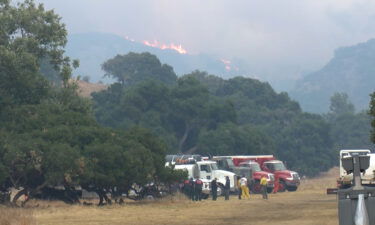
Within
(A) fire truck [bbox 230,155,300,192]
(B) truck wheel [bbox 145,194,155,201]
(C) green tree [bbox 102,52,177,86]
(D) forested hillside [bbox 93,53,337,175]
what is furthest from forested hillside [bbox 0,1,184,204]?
(C) green tree [bbox 102,52,177,86]

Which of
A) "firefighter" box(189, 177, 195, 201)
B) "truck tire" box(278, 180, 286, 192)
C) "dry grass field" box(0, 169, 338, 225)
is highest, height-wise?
"truck tire" box(278, 180, 286, 192)

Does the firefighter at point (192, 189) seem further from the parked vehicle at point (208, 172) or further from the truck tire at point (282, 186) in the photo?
the truck tire at point (282, 186)

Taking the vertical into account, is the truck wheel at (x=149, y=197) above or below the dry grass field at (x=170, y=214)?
above

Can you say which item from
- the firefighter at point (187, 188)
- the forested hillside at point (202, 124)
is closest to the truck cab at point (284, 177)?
the firefighter at point (187, 188)

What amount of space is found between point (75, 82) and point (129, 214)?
57.7ft

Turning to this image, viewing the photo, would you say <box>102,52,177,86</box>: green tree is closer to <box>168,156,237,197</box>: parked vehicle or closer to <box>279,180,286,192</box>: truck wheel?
<box>279,180,286,192</box>: truck wheel

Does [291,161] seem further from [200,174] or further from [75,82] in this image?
[75,82]

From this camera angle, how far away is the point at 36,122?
145 ft

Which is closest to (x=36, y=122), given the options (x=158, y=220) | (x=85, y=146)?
(x=85, y=146)

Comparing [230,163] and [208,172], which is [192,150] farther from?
[208,172]

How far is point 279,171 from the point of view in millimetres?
66625

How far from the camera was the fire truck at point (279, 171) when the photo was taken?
6575 cm

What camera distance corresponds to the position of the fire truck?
6575cm

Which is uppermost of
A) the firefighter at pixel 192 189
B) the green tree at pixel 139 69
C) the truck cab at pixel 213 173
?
the green tree at pixel 139 69
